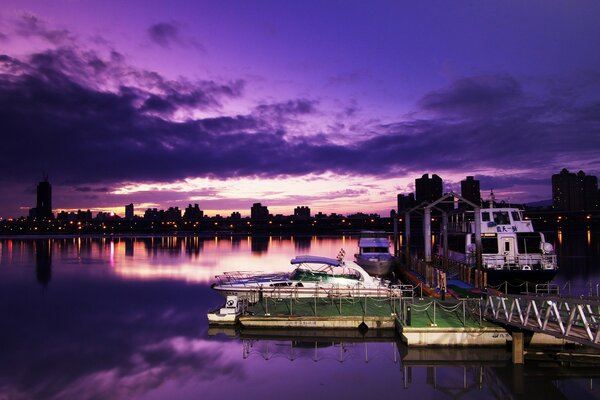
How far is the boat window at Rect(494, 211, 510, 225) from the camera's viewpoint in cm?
3503

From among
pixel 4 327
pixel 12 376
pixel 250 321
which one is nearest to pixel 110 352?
pixel 12 376

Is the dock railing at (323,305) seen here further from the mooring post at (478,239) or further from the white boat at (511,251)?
the white boat at (511,251)

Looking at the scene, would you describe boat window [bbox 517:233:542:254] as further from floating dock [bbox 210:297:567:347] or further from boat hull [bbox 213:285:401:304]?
floating dock [bbox 210:297:567:347]

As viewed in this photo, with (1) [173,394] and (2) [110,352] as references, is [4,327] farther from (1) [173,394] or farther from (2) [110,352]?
(1) [173,394]

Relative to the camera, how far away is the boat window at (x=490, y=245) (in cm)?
3441

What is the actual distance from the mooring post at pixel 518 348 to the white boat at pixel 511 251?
11.6m

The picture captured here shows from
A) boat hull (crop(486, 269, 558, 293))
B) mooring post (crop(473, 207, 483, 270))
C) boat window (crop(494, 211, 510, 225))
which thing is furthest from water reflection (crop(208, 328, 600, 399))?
boat window (crop(494, 211, 510, 225))

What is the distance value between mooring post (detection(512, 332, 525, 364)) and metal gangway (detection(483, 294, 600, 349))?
0.31 meters

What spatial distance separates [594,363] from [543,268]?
14.4 metres

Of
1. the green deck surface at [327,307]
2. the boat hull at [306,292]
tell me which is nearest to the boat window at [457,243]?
the boat hull at [306,292]

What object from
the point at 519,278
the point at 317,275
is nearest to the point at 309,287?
the point at 317,275

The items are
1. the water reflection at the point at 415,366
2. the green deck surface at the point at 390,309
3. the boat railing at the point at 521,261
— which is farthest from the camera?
the boat railing at the point at 521,261

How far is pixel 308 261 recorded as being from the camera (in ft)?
104

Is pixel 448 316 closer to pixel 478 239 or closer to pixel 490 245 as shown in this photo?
pixel 478 239
